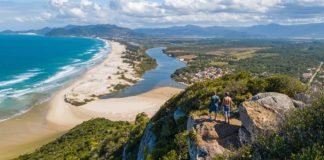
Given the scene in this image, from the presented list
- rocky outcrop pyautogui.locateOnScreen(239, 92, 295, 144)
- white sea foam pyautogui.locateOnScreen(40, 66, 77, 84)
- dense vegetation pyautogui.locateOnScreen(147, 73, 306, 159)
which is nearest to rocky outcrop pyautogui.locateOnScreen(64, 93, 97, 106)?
white sea foam pyautogui.locateOnScreen(40, 66, 77, 84)

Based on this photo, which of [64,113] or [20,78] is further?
[20,78]

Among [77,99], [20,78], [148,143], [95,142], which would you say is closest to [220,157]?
[148,143]

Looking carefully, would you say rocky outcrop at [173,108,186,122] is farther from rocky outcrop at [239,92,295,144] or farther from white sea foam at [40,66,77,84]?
white sea foam at [40,66,77,84]

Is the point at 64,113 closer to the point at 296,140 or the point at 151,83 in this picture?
the point at 151,83

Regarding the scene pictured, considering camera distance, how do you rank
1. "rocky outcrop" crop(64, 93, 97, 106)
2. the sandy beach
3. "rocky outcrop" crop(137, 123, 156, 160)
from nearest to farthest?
"rocky outcrop" crop(137, 123, 156, 160) < the sandy beach < "rocky outcrop" crop(64, 93, 97, 106)

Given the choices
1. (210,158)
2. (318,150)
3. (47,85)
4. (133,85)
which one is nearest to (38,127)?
(47,85)

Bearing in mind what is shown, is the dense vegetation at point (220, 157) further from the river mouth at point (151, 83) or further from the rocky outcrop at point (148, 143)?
the river mouth at point (151, 83)
